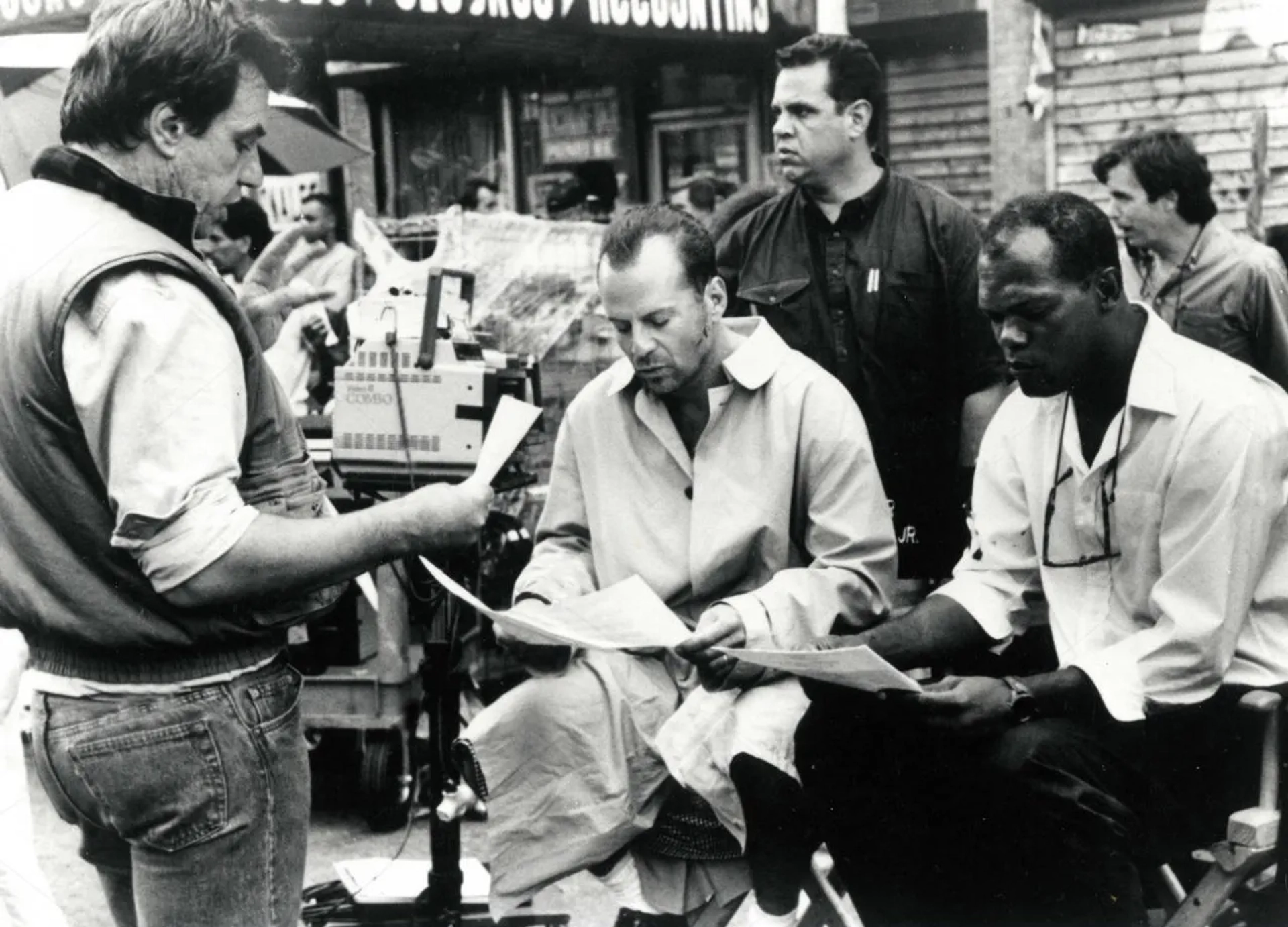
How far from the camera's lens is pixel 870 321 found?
166 inches

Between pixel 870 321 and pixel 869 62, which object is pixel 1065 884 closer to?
pixel 870 321

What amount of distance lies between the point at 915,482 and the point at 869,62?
4.10ft

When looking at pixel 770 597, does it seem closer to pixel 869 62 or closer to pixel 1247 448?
pixel 1247 448

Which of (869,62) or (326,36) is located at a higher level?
(326,36)

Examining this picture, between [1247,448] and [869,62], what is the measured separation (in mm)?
2045

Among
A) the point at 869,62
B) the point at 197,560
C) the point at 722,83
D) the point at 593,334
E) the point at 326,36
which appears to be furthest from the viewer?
the point at 722,83

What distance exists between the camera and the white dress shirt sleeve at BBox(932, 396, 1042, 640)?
327 centimetres

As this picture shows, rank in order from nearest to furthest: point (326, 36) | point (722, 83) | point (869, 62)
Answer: point (869, 62)
point (326, 36)
point (722, 83)

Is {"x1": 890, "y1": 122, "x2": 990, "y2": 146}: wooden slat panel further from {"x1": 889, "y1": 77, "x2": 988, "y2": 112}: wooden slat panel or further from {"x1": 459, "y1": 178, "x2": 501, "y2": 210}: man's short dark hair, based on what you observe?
{"x1": 459, "y1": 178, "x2": 501, "y2": 210}: man's short dark hair

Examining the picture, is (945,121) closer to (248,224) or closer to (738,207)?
(248,224)

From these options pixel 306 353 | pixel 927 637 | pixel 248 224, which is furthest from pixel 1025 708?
pixel 248 224

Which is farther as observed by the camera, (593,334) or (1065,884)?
(593,334)

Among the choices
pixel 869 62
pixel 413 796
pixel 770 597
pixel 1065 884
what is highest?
pixel 869 62

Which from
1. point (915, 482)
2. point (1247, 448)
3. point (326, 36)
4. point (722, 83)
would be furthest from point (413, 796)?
point (722, 83)
